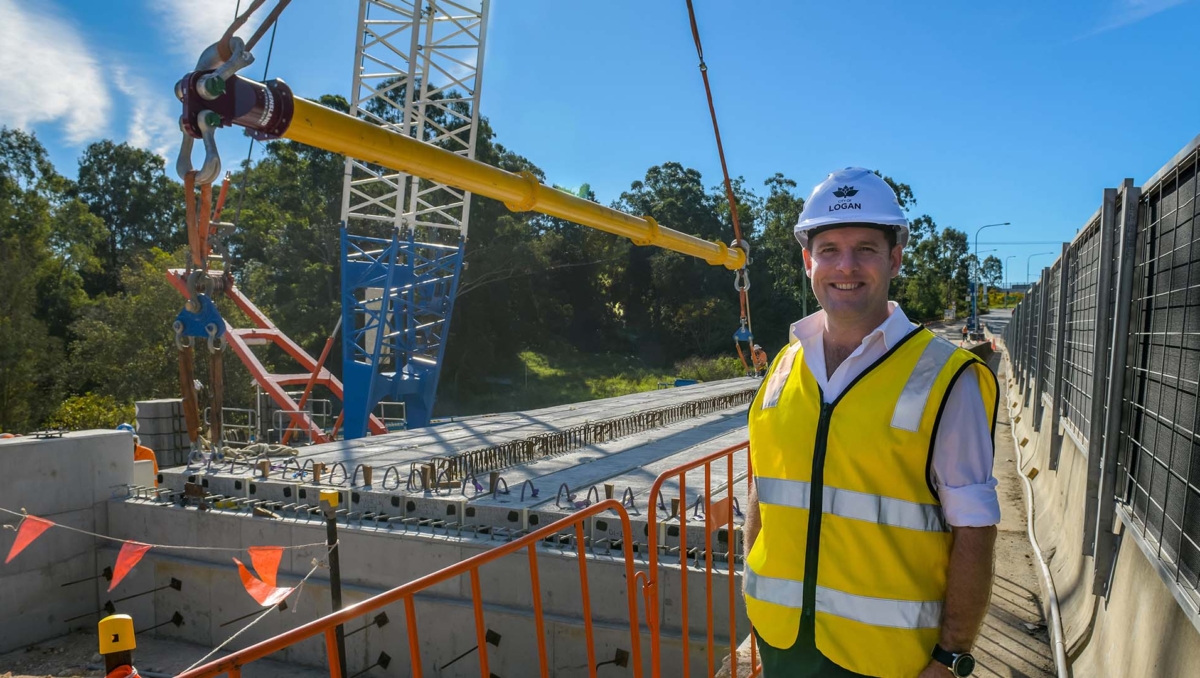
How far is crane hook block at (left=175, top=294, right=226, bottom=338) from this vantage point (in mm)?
9703

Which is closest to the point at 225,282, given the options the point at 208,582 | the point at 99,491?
the point at 99,491

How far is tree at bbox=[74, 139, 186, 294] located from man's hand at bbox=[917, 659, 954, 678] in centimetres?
6120

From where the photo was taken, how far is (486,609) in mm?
8102

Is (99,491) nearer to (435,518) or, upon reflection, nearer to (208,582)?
(208,582)

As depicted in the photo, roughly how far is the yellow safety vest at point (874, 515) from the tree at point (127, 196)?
60.9 meters

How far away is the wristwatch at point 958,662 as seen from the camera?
2.15 metres

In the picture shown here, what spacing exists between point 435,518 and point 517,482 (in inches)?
48.0

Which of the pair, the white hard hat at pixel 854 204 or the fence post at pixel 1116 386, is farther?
the fence post at pixel 1116 386

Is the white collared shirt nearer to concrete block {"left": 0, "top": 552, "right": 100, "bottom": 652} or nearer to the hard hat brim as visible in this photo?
the hard hat brim

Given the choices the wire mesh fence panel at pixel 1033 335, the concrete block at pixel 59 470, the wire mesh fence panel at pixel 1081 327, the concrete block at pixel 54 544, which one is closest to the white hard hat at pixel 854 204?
the wire mesh fence panel at pixel 1081 327

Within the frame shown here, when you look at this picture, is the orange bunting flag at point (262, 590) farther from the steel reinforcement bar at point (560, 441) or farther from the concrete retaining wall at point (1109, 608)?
the concrete retaining wall at point (1109, 608)

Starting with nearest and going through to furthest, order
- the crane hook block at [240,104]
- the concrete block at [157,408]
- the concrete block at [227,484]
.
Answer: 1. the crane hook block at [240,104]
2. the concrete block at [227,484]
3. the concrete block at [157,408]

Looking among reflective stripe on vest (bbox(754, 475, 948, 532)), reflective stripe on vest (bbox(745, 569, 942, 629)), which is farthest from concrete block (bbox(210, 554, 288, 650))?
reflective stripe on vest (bbox(754, 475, 948, 532))

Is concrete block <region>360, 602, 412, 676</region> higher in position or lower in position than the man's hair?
lower
